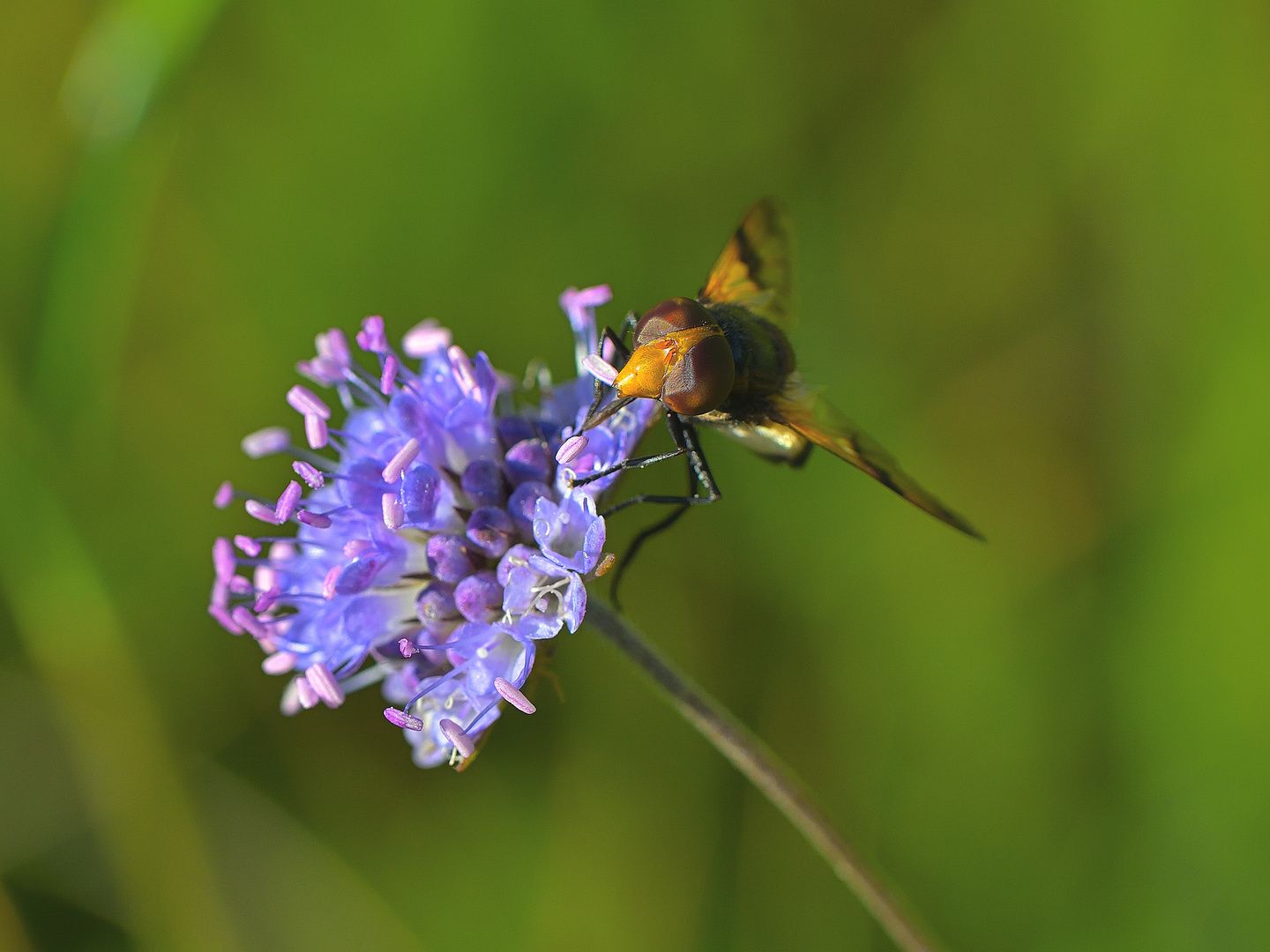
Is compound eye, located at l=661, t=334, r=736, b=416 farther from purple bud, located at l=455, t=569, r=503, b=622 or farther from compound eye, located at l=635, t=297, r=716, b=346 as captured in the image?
purple bud, located at l=455, t=569, r=503, b=622

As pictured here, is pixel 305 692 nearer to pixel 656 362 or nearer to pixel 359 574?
pixel 359 574

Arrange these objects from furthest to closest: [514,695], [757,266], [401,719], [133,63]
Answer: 1. [133,63]
2. [757,266]
3. [401,719]
4. [514,695]

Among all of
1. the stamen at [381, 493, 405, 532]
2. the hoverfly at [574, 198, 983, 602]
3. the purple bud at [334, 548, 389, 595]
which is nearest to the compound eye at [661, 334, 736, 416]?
the hoverfly at [574, 198, 983, 602]

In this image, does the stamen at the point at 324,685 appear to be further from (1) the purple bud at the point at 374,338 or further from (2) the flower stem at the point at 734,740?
(1) the purple bud at the point at 374,338

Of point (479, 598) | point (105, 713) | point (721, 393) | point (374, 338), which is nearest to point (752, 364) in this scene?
point (721, 393)

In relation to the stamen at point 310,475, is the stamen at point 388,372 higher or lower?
higher

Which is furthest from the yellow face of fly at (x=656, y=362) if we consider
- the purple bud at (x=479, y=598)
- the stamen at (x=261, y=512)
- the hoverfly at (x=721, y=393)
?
the stamen at (x=261, y=512)
